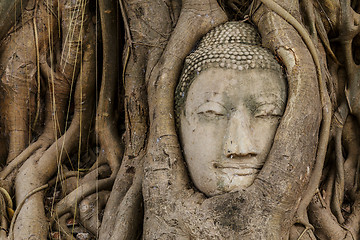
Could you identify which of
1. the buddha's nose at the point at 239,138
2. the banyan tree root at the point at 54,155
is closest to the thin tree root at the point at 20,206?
the banyan tree root at the point at 54,155

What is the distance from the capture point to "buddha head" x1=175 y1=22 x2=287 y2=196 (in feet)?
8.55

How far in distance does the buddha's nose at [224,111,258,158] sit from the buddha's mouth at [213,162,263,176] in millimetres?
45

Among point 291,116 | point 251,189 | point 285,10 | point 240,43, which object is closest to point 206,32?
point 240,43

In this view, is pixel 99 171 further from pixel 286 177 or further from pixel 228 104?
pixel 286 177

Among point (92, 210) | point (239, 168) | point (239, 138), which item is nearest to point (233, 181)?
point (239, 168)

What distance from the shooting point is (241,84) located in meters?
2.68

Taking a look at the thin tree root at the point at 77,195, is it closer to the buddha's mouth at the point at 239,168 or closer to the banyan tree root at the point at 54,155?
the banyan tree root at the point at 54,155

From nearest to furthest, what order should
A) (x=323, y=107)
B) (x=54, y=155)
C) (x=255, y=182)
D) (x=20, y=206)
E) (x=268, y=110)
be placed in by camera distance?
(x=255, y=182)
(x=268, y=110)
(x=323, y=107)
(x=20, y=206)
(x=54, y=155)

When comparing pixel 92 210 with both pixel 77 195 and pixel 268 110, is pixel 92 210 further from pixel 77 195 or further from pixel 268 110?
pixel 268 110

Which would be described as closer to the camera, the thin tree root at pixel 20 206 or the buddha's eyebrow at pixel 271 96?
the buddha's eyebrow at pixel 271 96

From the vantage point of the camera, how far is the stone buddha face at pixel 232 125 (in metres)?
2.60

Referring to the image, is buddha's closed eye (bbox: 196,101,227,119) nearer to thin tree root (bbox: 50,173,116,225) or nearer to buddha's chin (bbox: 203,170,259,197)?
buddha's chin (bbox: 203,170,259,197)

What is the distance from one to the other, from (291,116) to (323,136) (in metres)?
0.32

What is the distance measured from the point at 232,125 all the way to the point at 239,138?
8cm
